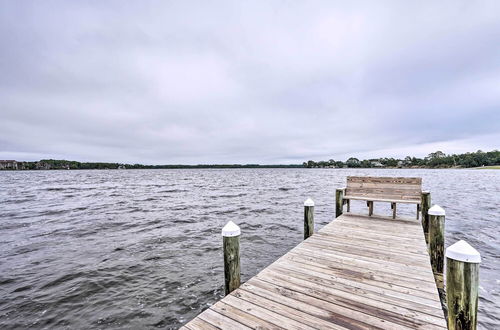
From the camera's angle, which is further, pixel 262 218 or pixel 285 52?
pixel 285 52

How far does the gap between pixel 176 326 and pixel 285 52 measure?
58.3 ft

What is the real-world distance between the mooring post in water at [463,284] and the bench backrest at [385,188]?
5.59 metres

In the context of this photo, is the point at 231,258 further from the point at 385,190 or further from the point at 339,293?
the point at 385,190

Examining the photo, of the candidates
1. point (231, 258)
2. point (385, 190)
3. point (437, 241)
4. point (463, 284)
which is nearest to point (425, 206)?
point (385, 190)

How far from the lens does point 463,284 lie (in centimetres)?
278

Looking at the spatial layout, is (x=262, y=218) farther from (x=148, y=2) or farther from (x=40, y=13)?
(x=40, y=13)

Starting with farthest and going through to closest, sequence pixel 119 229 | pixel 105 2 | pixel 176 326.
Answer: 1. pixel 105 2
2. pixel 119 229
3. pixel 176 326

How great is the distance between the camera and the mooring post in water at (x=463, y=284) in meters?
2.74

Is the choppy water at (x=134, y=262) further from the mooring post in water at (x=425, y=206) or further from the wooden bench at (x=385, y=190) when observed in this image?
the wooden bench at (x=385, y=190)

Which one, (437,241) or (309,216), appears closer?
(437,241)

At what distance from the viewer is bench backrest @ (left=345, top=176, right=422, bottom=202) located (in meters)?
7.72

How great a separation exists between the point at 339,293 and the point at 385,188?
6.28 metres

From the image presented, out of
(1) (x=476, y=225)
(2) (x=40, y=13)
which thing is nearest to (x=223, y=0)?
(2) (x=40, y=13)

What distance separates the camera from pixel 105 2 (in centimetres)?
1220
